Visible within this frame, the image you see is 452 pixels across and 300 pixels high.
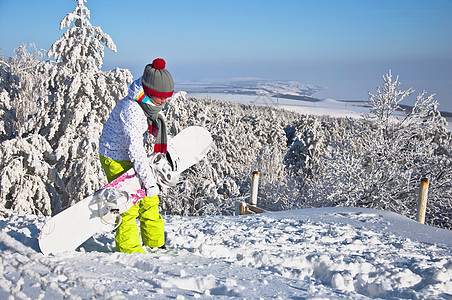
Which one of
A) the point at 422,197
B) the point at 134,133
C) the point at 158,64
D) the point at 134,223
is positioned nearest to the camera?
the point at 134,133

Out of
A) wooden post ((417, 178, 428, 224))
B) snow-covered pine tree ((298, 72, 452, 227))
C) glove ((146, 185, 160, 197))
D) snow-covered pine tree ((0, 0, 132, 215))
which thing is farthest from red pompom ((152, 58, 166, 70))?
snow-covered pine tree ((298, 72, 452, 227))

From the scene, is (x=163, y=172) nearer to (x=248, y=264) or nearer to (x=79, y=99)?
(x=248, y=264)

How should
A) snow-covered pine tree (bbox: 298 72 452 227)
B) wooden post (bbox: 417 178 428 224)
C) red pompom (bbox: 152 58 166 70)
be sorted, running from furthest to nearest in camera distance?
1. snow-covered pine tree (bbox: 298 72 452 227)
2. wooden post (bbox: 417 178 428 224)
3. red pompom (bbox: 152 58 166 70)

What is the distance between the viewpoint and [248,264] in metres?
3.30

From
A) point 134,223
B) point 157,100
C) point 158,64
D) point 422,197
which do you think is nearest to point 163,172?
point 134,223

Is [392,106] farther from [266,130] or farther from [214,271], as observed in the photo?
[266,130]

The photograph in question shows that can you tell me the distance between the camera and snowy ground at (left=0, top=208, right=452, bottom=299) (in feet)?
8.07

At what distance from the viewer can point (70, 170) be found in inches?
412

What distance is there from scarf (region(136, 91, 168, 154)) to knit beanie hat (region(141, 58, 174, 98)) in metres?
0.09

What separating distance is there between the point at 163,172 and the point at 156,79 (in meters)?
0.96

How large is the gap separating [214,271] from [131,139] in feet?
4.74

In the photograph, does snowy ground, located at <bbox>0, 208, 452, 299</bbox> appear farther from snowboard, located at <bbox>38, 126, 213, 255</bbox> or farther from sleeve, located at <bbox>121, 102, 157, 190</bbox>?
sleeve, located at <bbox>121, 102, 157, 190</bbox>

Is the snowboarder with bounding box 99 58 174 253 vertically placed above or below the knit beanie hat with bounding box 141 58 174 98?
below

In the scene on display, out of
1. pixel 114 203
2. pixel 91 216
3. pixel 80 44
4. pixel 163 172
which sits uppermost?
pixel 80 44
